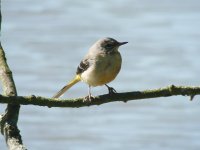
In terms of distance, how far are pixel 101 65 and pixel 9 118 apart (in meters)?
2.35

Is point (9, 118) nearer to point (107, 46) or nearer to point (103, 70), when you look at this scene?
point (103, 70)

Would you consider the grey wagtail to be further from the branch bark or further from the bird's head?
the branch bark

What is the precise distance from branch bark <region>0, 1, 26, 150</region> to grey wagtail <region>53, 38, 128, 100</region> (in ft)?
5.04

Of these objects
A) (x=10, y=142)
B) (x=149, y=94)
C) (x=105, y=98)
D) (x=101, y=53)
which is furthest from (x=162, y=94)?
(x=101, y=53)

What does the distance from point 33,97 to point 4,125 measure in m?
0.27

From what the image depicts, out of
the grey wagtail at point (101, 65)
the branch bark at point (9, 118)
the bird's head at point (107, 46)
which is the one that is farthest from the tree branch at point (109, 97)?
the bird's head at point (107, 46)

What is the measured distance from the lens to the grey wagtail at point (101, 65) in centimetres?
587

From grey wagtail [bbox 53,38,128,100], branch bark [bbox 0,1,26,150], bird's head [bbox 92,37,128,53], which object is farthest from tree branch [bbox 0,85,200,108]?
bird's head [bbox 92,37,128,53]

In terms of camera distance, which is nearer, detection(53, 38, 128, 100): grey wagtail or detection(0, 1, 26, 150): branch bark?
detection(0, 1, 26, 150): branch bark

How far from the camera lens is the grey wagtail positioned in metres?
5.87

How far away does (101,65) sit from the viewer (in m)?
6.05

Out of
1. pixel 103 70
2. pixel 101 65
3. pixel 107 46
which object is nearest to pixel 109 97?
pixel 103 70

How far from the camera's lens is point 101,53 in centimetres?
633

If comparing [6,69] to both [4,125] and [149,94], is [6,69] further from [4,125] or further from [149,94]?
[149,94]
